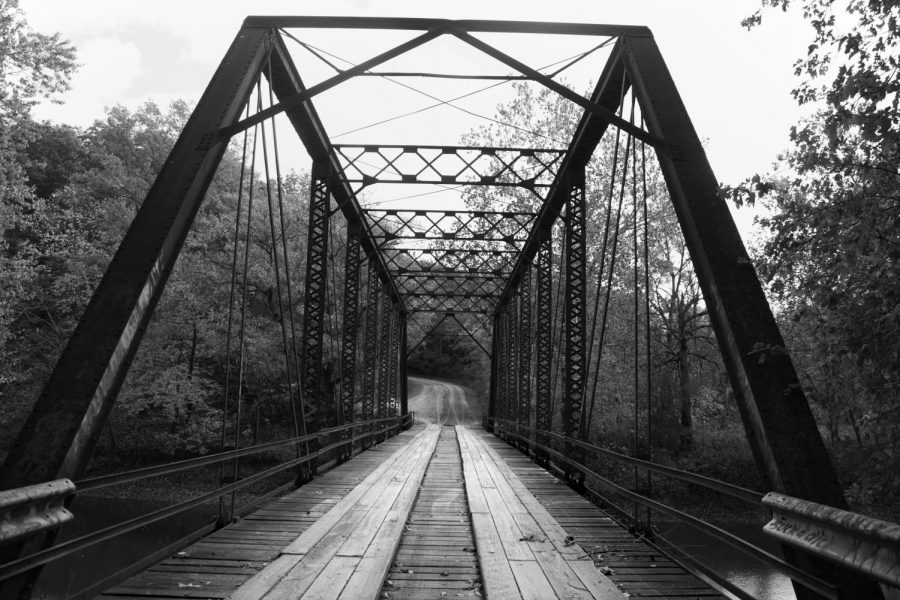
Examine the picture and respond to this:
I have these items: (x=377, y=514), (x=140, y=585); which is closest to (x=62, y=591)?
(x=377, y=514)

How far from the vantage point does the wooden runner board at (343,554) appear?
13.1ft

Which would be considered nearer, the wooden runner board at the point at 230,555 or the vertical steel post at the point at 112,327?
the vertical steel post at the point at 112,327

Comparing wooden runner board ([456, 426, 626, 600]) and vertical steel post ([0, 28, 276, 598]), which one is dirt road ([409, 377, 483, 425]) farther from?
vertical steel post ([0, 28, 276, 598])

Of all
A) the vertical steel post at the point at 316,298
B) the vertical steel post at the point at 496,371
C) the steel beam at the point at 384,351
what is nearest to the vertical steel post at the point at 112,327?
the vertical steel post at the point at 316,298

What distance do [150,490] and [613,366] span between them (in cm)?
1927

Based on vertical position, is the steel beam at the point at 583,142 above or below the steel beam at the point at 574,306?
above

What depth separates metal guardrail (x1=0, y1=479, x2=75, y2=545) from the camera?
8.23 ft

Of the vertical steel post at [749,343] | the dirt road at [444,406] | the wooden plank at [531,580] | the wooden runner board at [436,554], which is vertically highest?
the vertical steel post at [749,343]

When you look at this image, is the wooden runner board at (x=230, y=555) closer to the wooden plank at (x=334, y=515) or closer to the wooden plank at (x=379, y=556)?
the wooden plank at (x=334, y=515)

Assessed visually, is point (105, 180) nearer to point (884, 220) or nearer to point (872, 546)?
point (884, 220)

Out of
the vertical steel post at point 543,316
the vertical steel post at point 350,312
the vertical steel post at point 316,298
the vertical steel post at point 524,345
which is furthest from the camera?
the vertical steel post at point 524,345

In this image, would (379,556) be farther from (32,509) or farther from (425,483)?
(425,483)

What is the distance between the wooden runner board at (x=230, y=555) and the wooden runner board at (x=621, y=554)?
8.29 feet

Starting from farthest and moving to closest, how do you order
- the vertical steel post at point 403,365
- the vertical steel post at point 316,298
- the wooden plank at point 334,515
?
the vertical steel post at point 403,365
the vertical steel post at point 316,298
the wooden plank at point 334,515
